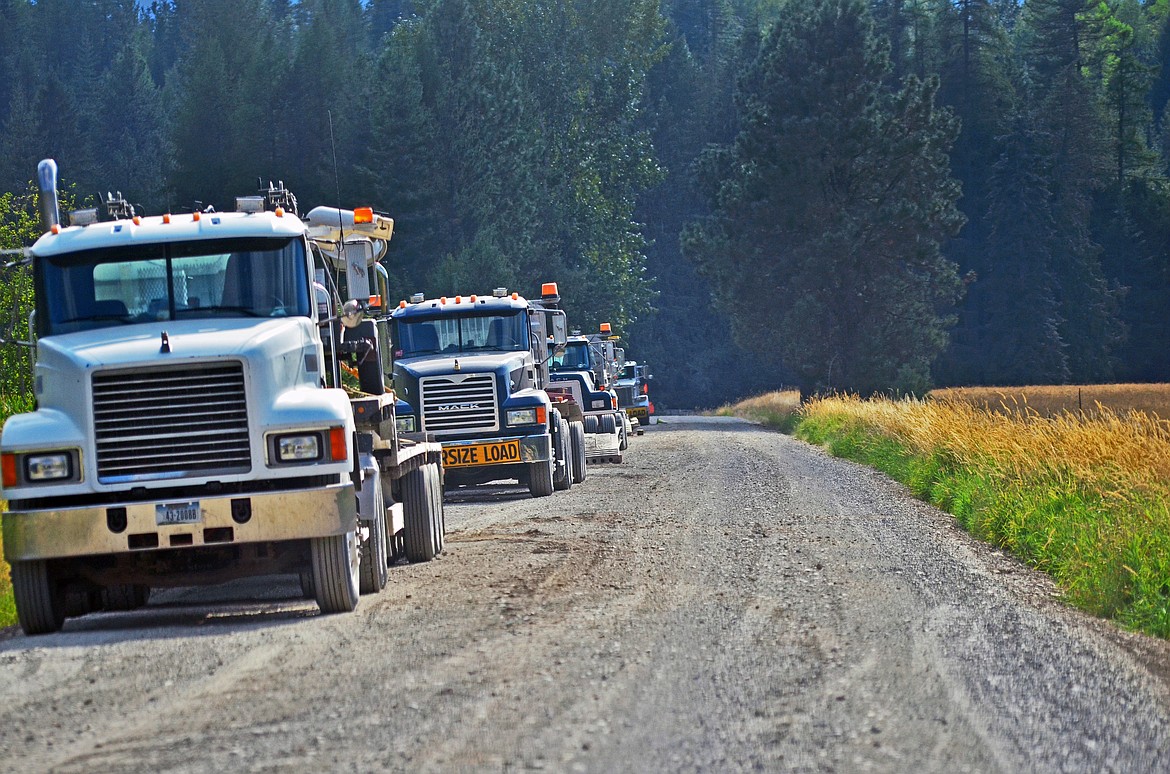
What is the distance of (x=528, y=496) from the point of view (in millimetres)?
21281

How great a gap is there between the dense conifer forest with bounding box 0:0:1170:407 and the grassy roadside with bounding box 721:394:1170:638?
616 inches

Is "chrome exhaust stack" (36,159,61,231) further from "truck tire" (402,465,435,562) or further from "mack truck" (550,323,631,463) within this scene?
"mack truck" (550,323,631,463)

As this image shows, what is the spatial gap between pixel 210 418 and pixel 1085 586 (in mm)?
6262

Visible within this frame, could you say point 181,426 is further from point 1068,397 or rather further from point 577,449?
point 1068,397

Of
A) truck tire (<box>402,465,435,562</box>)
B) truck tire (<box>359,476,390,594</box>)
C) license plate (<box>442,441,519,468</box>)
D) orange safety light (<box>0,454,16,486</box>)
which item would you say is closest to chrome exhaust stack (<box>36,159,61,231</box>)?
orange safety light (<box>0,454,16,486</box>)

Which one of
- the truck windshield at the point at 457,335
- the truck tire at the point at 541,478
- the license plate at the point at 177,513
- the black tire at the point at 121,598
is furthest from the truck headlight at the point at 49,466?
the truck windshield at the point at 457,335

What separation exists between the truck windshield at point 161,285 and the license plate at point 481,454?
892 centimetres

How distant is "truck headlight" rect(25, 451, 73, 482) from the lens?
32.0ft

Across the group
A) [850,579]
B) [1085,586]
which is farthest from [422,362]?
[1085,586]

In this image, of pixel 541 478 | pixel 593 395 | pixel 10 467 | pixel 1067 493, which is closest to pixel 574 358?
pixel 593 395

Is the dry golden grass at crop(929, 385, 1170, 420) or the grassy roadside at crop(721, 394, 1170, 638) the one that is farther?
the dry golden grass at crop(929, 385, 1170, 420)

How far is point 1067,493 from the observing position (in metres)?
14.6

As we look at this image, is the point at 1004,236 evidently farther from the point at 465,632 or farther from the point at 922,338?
the point at 465,632

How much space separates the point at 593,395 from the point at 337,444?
20.6 m
